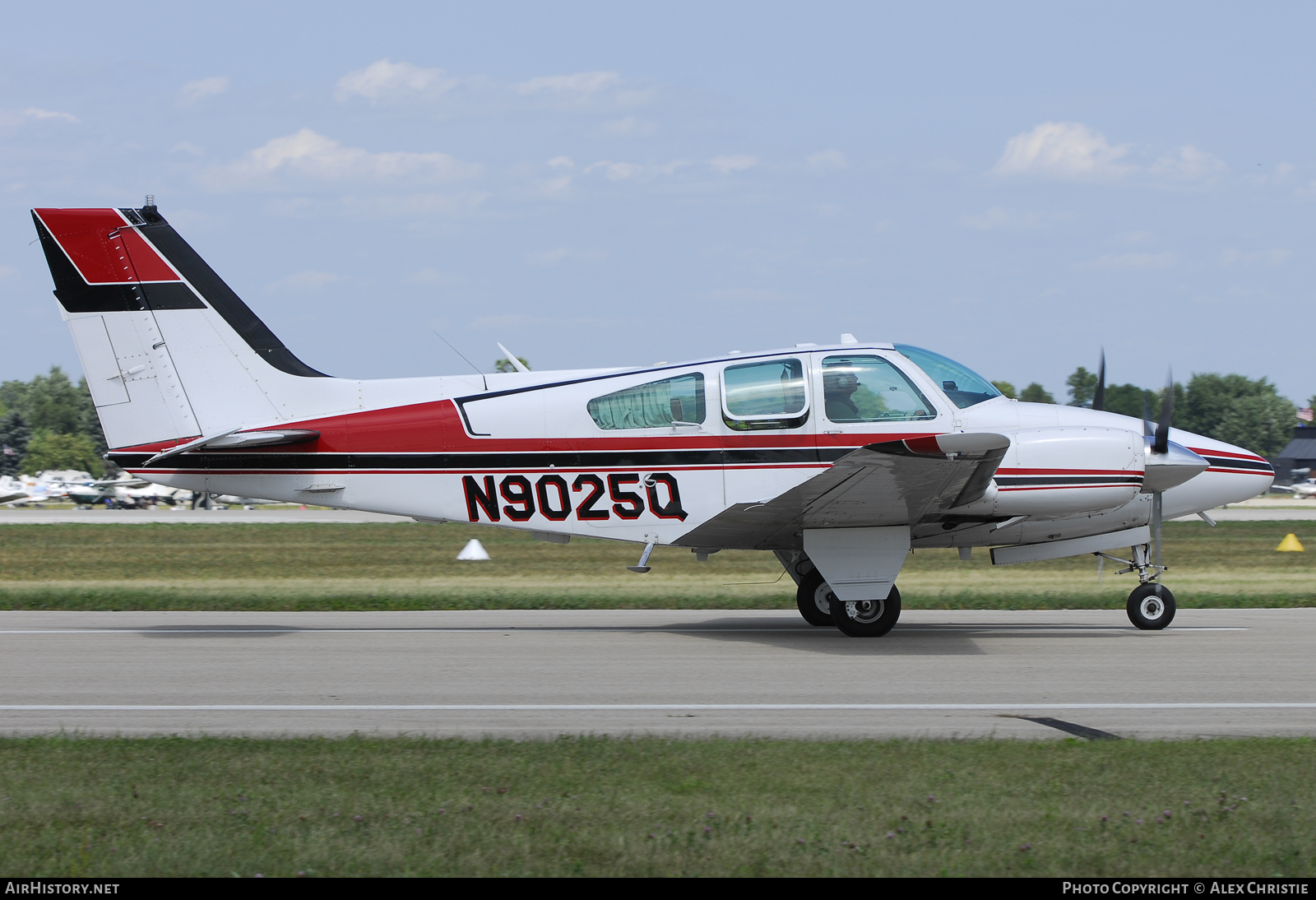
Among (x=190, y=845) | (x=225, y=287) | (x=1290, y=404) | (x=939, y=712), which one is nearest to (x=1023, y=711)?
(x=939, y=712)

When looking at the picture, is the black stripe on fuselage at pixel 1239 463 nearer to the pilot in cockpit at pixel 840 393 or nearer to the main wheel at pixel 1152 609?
the main wheel at pixel 1152 609

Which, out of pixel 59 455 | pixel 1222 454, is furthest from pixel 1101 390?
pixel 59 455

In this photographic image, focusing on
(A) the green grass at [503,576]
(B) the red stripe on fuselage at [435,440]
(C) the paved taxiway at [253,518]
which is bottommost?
(C) the paved taxiway at [253,518]

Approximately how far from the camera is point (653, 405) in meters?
10.5

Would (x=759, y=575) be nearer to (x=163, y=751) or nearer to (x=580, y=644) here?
(x=580, y=644)

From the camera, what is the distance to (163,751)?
577 centimetres

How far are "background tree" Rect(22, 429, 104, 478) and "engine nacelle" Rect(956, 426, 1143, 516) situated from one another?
112 metres

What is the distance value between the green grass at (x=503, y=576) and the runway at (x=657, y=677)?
146cm

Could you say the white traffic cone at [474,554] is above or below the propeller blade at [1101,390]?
below

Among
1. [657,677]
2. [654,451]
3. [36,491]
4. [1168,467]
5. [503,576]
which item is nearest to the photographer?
[657,677]

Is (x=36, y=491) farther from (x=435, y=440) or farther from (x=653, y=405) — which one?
(x=653, y=405)

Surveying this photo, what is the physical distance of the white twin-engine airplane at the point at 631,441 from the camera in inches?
402

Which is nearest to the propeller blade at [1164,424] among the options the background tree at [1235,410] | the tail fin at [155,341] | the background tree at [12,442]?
the tail fin at [155,341]

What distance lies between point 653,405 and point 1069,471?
12.6 feet
